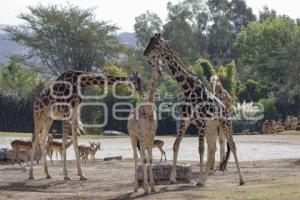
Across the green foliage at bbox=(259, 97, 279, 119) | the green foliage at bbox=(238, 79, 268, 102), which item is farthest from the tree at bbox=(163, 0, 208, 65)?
the green foliage at bbox=(259, 97, 279, 119)

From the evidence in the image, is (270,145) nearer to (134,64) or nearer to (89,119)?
(89,119)

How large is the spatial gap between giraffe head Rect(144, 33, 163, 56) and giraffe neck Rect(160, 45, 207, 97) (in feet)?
0.54

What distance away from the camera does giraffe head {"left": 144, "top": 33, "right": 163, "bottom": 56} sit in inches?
647

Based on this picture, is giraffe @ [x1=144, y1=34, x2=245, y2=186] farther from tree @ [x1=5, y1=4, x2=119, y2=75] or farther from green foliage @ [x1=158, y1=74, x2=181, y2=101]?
tree @ [x1=5, y1=4, x2=119, y2=75]

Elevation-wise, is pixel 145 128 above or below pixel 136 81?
below

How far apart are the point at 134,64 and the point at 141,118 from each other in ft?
183

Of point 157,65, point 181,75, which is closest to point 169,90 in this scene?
point 181,75

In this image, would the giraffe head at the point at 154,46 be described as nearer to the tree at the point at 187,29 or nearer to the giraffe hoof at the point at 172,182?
the giraffe hoof at the point at 172,182

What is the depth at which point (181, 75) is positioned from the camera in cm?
1677

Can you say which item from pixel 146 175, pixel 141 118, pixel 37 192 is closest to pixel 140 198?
pixel 146 175

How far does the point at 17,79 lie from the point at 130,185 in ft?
159

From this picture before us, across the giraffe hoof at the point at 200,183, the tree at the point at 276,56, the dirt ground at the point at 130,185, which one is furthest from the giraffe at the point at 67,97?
the tree at the point at 276,56

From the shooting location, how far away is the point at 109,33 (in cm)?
6756

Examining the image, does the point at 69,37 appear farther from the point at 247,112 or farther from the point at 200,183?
the point at 200,183
